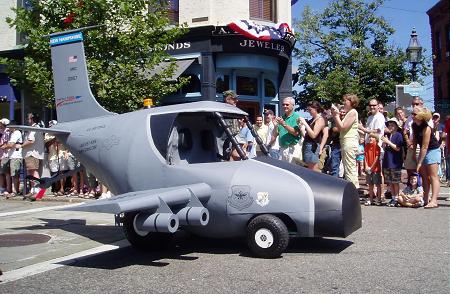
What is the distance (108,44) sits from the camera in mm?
13359

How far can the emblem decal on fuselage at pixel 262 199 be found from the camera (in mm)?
5914

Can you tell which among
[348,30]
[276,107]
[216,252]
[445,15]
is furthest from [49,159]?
[445,15]

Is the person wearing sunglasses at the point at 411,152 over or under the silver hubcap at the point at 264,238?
over

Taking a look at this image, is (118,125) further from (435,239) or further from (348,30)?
(348,30)

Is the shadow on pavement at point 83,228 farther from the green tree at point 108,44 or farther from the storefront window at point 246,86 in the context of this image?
the storefront window at point 246,86

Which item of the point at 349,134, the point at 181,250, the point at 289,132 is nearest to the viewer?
the point at 181,250

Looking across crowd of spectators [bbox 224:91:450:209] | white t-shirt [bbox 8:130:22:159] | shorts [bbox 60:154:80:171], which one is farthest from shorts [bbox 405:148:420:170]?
white t-shirt [bbox 8:130:22:159]

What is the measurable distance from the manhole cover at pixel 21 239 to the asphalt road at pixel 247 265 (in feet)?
0.76

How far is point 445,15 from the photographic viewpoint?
43438 mm

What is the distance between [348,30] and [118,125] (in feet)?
83.2

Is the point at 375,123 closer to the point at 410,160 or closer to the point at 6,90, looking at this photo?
the point at 410,160

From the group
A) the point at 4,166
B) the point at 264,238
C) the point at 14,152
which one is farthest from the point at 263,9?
the point at 264,238

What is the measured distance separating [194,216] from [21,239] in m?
3.24

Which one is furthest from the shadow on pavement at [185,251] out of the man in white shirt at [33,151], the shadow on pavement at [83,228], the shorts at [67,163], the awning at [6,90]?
the awning at [6,90]
